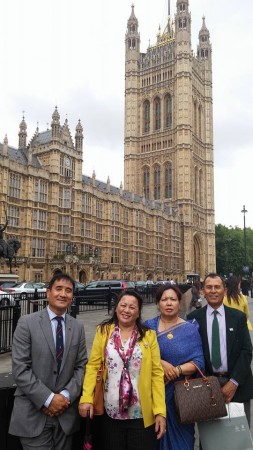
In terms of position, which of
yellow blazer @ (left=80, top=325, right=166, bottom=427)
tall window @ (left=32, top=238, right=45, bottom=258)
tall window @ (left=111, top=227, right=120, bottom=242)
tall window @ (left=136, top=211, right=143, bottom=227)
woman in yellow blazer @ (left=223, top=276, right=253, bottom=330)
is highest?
tall window @ (left=136, top=211, right=143, bottom=227)

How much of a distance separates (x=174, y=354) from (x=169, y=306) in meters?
0.43

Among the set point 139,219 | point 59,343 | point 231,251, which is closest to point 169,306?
point 59,343

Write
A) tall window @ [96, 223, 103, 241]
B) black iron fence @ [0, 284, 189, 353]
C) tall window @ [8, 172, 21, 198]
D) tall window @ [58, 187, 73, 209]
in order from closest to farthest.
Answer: black iron fence @ [0, 284, 189, 353] → tall window @ [8, 172, 21, 198] → tall window @ [58, 187, 73, 209] → tall window @ [96, 223, 103, 241]

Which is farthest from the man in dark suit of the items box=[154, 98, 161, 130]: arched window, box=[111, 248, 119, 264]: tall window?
box=[154, 98, 161, 130]: arched window

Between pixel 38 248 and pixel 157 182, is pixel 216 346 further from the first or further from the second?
pixel 157 182

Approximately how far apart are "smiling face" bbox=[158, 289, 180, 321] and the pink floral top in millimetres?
522

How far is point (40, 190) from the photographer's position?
41.1 meters

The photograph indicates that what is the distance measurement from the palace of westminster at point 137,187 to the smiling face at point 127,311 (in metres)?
33.7

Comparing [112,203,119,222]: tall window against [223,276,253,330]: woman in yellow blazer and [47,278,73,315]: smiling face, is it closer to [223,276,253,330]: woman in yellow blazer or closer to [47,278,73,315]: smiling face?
[223,276,253,330]: woman in yellow blazer

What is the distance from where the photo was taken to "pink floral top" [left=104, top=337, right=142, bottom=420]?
10.7 feet

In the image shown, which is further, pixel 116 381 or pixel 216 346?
pixel 216 346

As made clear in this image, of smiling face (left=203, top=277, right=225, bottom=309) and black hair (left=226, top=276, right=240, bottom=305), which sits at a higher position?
smiling face (left=203, top=277, right=225, bottom=309)

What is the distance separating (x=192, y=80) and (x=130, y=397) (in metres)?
83.9

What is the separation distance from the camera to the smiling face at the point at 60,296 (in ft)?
11.7
